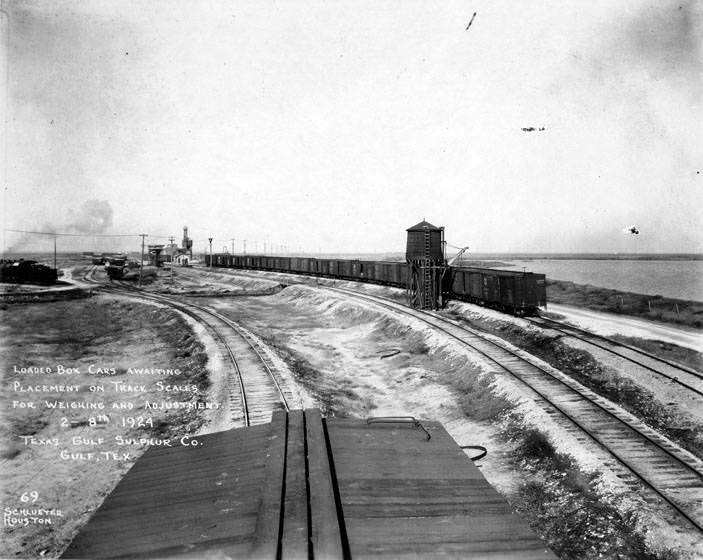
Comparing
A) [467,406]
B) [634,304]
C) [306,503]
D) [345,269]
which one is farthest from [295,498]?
[345,269]

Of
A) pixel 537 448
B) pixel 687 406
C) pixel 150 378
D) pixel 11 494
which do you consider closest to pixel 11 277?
pixel 150 378

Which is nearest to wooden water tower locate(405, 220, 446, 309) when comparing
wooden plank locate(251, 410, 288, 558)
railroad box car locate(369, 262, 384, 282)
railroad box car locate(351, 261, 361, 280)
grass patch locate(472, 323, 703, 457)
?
grass patch locate(472, 323, 703, 457)

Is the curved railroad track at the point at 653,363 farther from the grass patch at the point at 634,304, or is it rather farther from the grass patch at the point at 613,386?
the grass patch at the point at 634,304

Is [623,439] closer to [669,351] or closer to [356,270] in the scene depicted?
[669,351]

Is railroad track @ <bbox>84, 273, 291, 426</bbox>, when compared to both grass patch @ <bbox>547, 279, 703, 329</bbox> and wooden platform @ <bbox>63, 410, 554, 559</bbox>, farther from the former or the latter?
grass patch @ <bbox>547, 279, 703, 329</bbox>

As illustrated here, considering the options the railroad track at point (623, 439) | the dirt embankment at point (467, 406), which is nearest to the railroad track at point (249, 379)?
the dirt embankment at point (467, 406)

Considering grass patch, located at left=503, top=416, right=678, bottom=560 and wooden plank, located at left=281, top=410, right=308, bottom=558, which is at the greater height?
wooden plank, located at left=281, top=410, right=308, bottom=558
